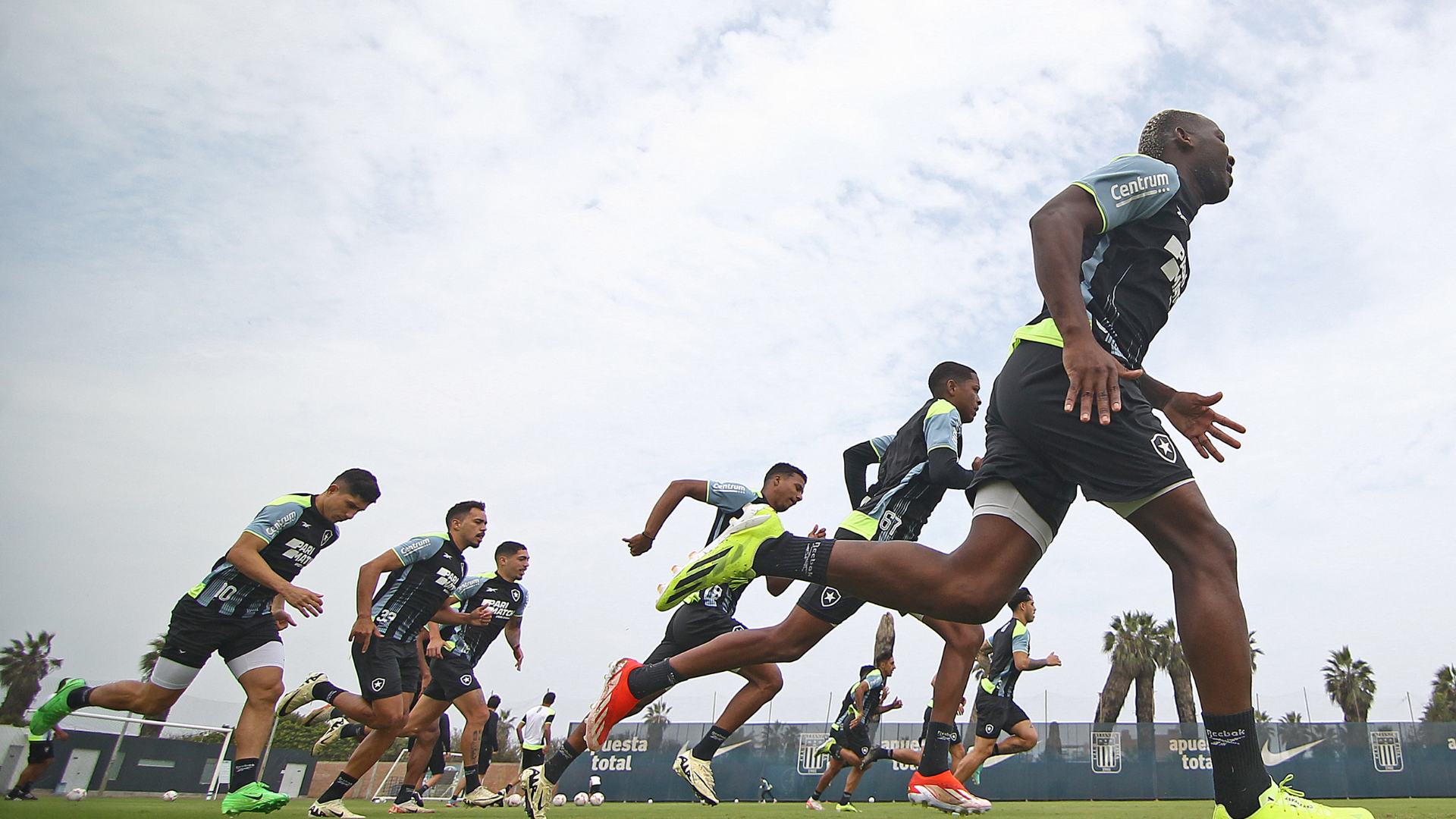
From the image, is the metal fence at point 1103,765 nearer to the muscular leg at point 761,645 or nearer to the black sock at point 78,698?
the black sock at point 78,698

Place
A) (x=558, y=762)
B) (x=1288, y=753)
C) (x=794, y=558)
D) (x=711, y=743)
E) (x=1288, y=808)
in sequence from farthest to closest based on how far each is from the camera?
1. (x=1288, y=753)
2. (x=711, y=743)
3. (x=558, y=762)
4. (x=794, y=558)
5. (x=1288, y=808)

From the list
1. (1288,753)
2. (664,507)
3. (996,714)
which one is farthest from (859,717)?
(1288,753)

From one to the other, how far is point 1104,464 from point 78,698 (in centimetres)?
736

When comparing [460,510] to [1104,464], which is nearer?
[1104,464]

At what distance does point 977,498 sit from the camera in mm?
3117

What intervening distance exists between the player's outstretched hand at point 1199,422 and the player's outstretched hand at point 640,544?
390cm

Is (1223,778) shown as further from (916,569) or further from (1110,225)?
(1110,225)

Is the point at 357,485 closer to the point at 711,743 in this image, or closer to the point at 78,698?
the point at 78,698

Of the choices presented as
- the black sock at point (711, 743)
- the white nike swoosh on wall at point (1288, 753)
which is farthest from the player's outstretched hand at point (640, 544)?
the white nike swoosh on wall at point (1288, 753)

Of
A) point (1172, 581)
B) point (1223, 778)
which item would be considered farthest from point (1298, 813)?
point (1172, 581)

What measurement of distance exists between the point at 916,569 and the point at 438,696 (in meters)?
8.06

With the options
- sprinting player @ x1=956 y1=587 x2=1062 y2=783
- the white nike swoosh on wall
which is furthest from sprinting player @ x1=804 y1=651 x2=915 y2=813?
the white nike swoosh on wall

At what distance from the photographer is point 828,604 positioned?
4.68 metres

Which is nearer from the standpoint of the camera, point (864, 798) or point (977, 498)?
point (977, 498)
